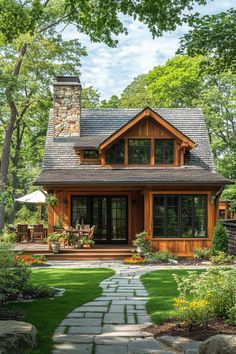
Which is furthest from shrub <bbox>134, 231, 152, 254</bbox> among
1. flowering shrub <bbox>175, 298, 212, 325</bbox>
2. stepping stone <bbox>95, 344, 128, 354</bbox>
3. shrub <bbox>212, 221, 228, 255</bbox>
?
stepping stone <bbox>95, 344, 128, 354</bbox>

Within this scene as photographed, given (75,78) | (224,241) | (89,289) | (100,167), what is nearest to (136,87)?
(75,78)

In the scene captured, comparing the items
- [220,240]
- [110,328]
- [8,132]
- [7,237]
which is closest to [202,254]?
[220,240]

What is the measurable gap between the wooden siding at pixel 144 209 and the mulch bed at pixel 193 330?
1162 cm

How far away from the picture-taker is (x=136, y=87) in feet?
144

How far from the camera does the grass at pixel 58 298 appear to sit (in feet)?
21.5

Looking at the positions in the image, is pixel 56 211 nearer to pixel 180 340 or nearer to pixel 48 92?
pixel 48 92

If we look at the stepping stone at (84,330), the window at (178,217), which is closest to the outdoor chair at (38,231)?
the window at (178,217)

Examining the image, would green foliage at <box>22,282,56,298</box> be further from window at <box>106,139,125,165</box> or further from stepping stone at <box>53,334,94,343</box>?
window at <box>106,139,125,165</box>

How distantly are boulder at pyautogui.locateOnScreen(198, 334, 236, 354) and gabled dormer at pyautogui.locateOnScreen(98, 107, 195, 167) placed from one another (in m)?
15.5

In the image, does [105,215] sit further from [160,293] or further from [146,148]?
[160,293]

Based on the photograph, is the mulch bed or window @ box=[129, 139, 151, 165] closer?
the mulch bed

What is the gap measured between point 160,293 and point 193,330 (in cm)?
339

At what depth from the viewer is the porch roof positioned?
59.3ft

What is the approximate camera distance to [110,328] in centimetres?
665
